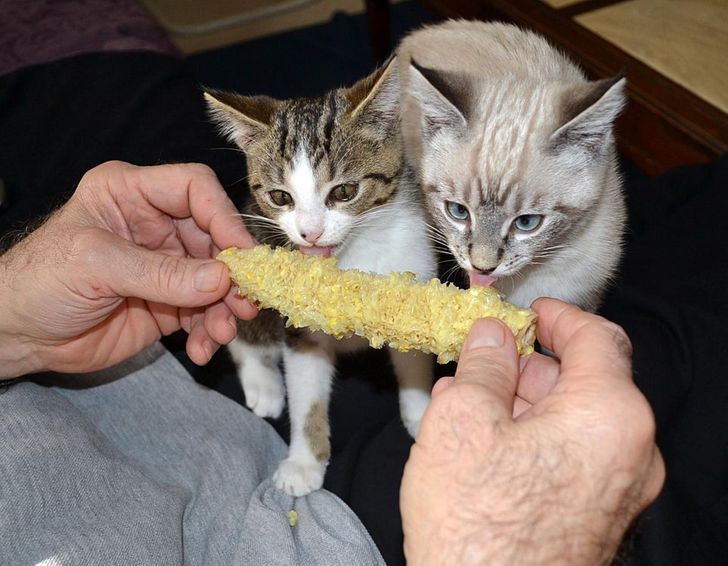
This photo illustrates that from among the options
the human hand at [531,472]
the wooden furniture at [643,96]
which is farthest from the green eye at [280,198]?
the wooden furniture at [643,96]

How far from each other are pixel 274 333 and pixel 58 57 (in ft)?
4.86

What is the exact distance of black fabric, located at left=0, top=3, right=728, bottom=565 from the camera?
4.66ft

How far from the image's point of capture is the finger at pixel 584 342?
1003 mm

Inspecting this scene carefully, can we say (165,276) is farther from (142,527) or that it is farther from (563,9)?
(563,9)

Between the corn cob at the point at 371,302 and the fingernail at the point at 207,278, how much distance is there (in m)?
0.05

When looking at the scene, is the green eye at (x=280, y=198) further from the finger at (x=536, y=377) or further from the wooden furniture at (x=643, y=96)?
the wooden furniture at (x=643, y=96)

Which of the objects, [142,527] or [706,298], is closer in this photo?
[142,527]

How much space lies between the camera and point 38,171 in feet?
6.56

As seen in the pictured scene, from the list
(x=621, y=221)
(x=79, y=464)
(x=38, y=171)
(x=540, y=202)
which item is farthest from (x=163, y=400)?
(x=621, y=221)

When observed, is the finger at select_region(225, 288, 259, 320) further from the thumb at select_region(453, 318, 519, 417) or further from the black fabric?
the thumb at select_region(453, 318, 519, 417)

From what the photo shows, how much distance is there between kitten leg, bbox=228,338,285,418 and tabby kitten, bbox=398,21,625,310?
67 centimetres

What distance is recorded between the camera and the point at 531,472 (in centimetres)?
92

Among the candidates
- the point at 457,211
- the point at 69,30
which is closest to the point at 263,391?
the point at 457,211

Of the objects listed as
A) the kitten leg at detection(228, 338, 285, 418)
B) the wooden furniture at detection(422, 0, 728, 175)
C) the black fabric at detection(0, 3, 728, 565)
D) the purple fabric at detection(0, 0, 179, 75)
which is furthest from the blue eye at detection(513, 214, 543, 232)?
the purple fabric at detection(0, 0, 179, 75)
